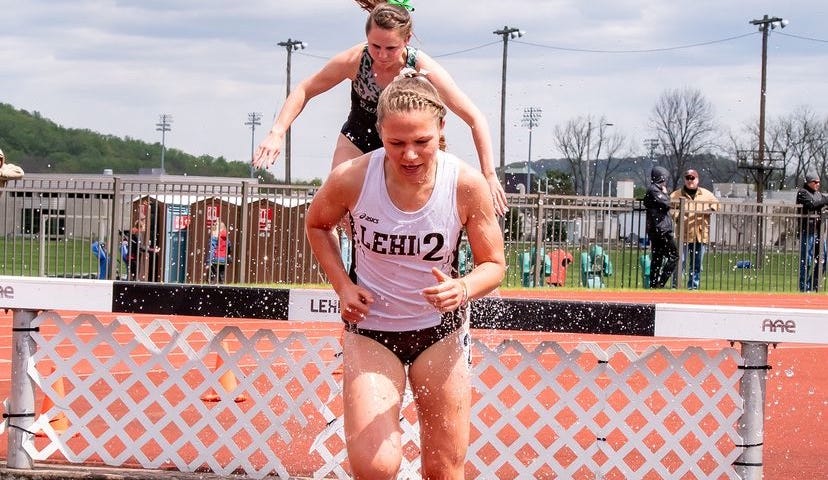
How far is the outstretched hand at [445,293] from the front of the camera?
4.06m

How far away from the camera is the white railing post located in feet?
21.2

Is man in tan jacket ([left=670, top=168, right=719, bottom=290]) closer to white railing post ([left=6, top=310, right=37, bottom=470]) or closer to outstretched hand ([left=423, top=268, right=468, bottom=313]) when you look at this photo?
white railing post ([left=6, top=310, right=37, bottom=470])

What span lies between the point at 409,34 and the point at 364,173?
1270 mm

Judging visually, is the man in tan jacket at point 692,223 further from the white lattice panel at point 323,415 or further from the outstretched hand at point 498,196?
the outstretched hand at point 498,196

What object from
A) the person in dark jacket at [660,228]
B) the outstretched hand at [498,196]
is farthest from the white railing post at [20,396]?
the person in dark jacket at [660,228]

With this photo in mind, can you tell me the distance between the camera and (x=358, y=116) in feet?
19.4

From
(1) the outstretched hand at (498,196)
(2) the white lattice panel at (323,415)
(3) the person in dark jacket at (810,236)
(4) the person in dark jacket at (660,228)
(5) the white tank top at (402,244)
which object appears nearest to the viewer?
(5) the white tank top at (402,244)

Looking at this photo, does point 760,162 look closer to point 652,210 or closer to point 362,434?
point 652,210

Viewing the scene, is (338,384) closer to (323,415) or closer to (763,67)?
(323,415)

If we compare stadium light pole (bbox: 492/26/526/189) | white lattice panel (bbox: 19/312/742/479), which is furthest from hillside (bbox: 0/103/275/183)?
white lattice panel (bbox: 19/312/742/479)

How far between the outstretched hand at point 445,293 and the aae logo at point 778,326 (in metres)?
2.15

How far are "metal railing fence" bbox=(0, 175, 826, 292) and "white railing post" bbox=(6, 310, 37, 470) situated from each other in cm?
1114

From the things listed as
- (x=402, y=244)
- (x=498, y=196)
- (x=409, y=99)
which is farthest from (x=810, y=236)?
(x=409, y=99)

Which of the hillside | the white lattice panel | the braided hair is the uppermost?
the hillside
